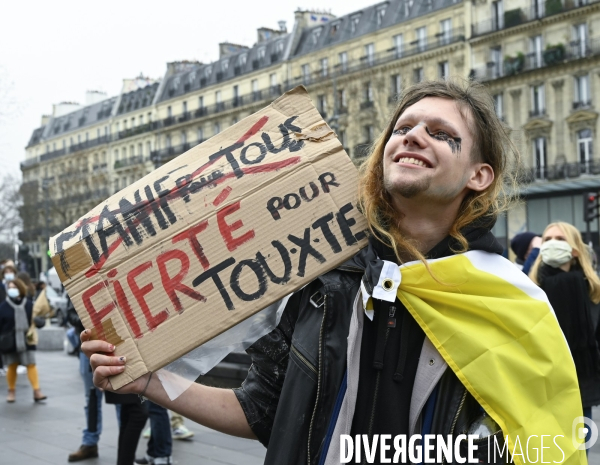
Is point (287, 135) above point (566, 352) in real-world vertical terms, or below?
above

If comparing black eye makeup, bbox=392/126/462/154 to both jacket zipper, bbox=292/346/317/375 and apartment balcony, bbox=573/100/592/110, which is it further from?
apartment balcony, bbox=573/100/592/110

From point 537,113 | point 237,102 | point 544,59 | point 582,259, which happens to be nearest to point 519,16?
point 544,59

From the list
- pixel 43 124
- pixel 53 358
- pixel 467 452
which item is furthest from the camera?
pixel 43 124

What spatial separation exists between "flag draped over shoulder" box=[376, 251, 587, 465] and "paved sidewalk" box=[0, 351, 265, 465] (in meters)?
4.98

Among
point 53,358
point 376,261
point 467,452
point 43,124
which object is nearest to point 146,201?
point 376,261

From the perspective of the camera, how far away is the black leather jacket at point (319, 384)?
1.94 m

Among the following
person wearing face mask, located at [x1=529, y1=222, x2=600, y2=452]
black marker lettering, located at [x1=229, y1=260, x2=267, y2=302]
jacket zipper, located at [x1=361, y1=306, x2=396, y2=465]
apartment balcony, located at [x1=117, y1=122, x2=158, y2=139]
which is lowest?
person wearing face mask, located at [x1=529, y1=222, x2=600, y2=452]

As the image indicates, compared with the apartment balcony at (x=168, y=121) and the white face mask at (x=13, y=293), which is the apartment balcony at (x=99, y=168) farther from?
the white face mask at (x=13, y=293)

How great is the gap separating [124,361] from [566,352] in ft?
3.49

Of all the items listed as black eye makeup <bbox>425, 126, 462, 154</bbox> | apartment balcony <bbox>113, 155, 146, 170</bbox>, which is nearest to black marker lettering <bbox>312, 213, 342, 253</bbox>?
black eye makeup <bbox>425, 126, 462, 154</bbox>

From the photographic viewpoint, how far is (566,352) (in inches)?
78.4

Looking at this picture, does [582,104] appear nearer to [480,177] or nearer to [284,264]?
[480,177]

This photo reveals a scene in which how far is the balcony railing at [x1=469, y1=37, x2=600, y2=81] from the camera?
3997cm

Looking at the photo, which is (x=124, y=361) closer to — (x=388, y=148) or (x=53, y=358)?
(x=388, y=148)
